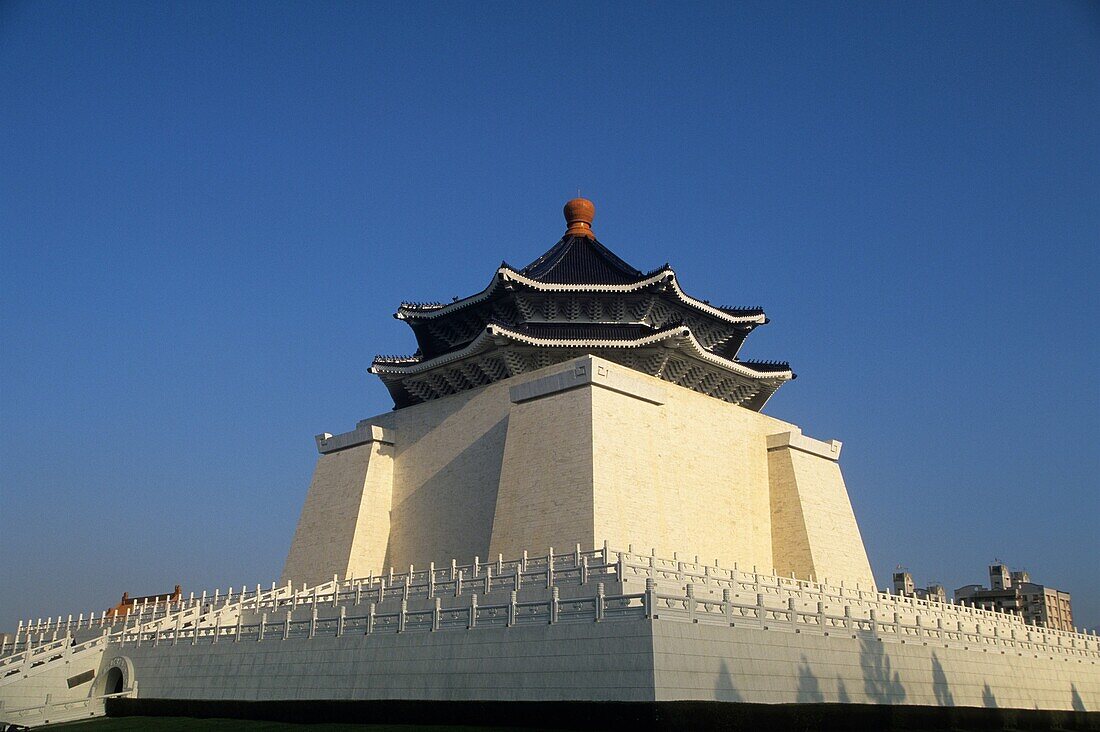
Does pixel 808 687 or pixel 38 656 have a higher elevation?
pixel 38 656

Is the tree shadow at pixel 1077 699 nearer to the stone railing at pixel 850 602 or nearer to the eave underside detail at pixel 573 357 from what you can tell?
the stone railing at pixel 850 602

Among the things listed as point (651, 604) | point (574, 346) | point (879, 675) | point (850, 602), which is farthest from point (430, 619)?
point (574, 346)

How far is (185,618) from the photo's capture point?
2292cm

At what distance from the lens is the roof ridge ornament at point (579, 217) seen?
35062 mm

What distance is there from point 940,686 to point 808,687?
383cm

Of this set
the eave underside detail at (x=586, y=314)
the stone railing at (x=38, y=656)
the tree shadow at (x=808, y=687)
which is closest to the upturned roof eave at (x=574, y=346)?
the eave underside detail at (x=586, y=314)

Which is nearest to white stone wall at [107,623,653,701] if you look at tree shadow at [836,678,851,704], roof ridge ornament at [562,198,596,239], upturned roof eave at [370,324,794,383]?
tree shadow at [836,678,851,704]

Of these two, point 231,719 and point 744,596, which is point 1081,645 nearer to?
point 744,596

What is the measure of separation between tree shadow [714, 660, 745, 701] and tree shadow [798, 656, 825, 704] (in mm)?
1287

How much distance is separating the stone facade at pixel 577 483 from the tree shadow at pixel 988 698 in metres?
8.17

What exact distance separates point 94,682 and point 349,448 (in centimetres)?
1193

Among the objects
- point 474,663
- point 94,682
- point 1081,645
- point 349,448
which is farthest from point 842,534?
point 94,682

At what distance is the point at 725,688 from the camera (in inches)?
550

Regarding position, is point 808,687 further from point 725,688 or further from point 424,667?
point 424,667
